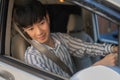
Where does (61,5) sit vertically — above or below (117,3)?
below

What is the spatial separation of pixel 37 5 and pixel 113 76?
123cm

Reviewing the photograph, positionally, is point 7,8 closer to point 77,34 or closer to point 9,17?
point 9,17

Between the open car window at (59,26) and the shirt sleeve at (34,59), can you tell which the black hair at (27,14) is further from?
the shirt sleeve at (34,59)

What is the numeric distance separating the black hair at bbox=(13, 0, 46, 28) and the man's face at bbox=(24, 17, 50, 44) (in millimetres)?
26

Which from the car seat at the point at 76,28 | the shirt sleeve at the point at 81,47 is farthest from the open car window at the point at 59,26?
the shirt sleeve at the point at 81,47

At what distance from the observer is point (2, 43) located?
2.89m

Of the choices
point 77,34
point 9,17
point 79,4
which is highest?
point 79,4

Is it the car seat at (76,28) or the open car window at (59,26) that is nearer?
the open car window at (59,26)

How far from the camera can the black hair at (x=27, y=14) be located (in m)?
2.97

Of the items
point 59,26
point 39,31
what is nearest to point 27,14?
point 39,31

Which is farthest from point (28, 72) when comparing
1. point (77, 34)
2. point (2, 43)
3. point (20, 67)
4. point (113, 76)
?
point (77, 34)

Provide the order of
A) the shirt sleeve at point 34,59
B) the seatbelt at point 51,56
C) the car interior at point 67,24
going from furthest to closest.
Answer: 1. the car interior at point 67,24
2. the seatbelt at point 51,56
3. the shirt sleeve at point 34,59

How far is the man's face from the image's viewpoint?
294 centimetres

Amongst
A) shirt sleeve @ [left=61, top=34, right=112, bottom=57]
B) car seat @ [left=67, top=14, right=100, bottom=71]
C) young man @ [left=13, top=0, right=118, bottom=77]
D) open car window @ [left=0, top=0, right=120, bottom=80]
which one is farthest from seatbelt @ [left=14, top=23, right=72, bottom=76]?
car seat @ [left=67, top=14, right=100, bottom=71]
